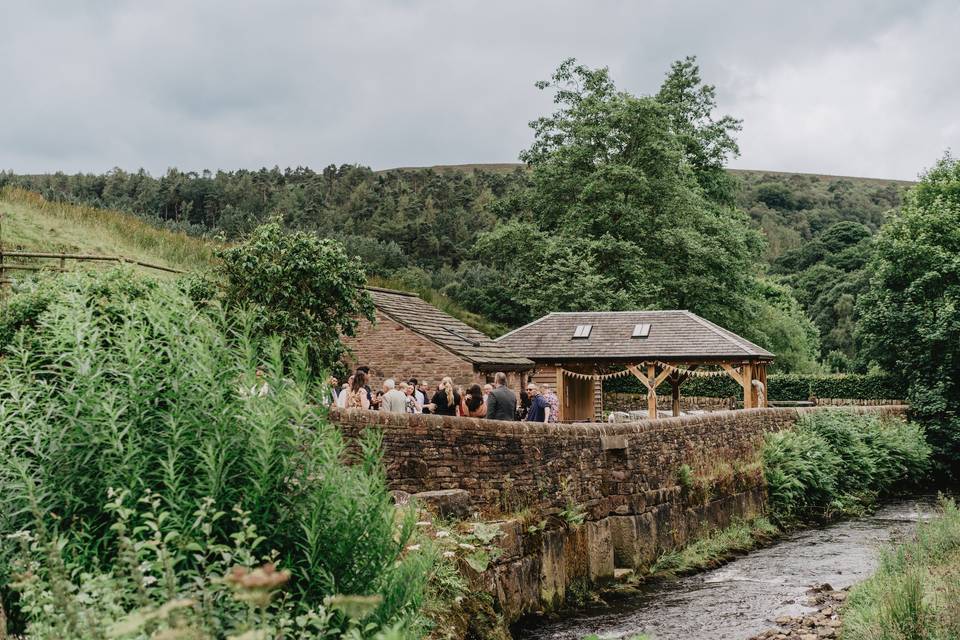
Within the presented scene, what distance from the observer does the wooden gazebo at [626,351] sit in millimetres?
27938

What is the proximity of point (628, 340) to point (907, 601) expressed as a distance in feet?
64.1

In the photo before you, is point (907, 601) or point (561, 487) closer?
point (907, 601)

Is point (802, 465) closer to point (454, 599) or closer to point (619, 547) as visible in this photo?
point (619, 547)

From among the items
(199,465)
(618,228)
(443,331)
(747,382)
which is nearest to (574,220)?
(618,228)

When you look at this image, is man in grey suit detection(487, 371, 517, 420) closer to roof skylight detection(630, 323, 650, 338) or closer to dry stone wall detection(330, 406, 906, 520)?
dry stone wall detection(330, 406, 906, 520)

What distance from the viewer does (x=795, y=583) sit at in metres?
14.6

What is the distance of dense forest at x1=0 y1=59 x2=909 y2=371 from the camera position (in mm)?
37156

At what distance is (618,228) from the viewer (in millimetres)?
38250

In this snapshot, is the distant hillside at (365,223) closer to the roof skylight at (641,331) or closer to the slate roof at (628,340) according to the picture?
the slate roof at (628,340)

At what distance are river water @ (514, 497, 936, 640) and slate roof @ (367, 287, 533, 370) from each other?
330 inches

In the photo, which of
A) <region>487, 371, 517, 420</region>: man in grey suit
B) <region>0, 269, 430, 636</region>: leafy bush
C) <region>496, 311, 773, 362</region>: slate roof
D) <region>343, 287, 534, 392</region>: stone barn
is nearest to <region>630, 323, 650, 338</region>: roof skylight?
<region>496, 311, 773, 362</region>: slate roof

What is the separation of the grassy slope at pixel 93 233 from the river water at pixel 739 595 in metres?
16.6

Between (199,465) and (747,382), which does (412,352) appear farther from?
(199,465)

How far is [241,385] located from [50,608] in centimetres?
210
